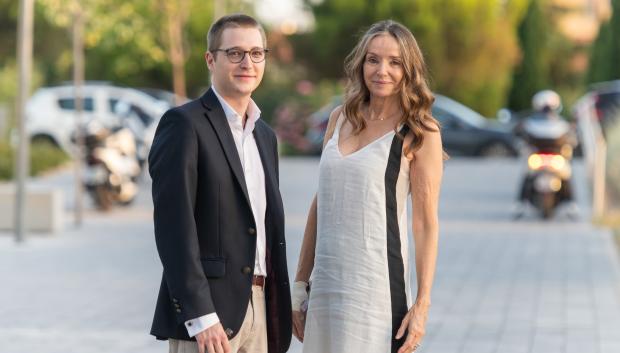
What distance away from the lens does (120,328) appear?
9.25 meters

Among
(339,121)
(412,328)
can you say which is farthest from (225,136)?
(412,328)

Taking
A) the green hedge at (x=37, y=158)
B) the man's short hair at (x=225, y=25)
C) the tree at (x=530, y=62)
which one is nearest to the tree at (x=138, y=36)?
the green hedge at (x=37, y=158)

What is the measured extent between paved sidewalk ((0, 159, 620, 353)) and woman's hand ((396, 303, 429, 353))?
3.96 meters

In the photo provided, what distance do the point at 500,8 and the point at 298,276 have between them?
44377 mm

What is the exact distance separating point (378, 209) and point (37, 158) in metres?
22.5

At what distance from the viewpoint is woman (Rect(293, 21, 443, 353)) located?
4535 mm

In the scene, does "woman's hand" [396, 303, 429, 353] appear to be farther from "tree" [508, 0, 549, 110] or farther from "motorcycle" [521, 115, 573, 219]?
"tree" [508, 0, 549, 110]

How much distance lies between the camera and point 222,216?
4441 millimetres

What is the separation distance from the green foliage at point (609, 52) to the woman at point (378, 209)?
41.1 m

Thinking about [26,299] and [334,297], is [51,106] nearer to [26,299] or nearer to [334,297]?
[26,299]

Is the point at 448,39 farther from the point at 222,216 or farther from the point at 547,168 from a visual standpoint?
the point at 222,216

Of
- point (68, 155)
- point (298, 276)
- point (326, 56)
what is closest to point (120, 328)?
point (298, 276)

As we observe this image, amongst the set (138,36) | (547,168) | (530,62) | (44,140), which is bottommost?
(44,140)

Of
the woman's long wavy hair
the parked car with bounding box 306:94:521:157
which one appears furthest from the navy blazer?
the parked car with bounding box 306:94:521:157
